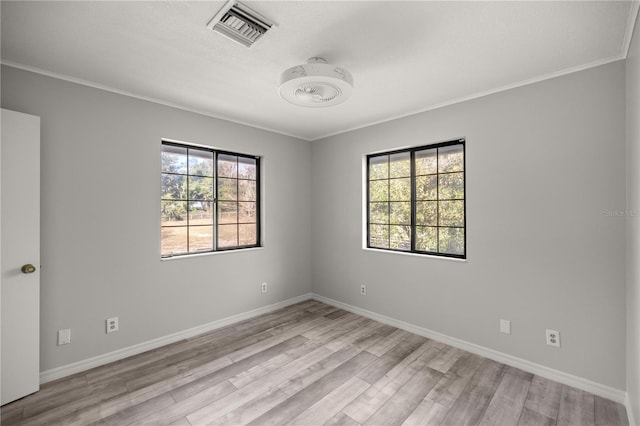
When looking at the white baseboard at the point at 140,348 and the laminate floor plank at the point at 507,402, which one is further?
the white baseboard at the point at 140,348

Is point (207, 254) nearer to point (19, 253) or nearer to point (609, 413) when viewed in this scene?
point (19, 253)

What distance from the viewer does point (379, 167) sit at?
3.82m

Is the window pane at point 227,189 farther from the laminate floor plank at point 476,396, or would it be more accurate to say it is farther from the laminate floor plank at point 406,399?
the laminate floor plank at point 476,396

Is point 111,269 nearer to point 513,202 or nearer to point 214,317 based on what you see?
point 214,317

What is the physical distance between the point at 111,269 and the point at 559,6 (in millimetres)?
3808

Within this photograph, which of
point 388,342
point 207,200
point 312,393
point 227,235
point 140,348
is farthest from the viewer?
point 227,235

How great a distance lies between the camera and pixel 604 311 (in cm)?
223

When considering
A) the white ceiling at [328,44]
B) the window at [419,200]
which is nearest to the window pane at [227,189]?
the white ceiling at [328,44]

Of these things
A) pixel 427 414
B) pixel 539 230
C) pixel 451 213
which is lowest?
pixel 427 414

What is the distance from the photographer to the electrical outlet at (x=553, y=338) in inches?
94.8

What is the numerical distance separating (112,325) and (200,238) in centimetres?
115

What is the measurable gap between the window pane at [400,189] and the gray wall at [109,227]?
1.95 m

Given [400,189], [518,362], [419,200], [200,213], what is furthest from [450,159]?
[200,213]

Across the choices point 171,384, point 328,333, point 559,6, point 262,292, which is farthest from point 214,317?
point 559,6
